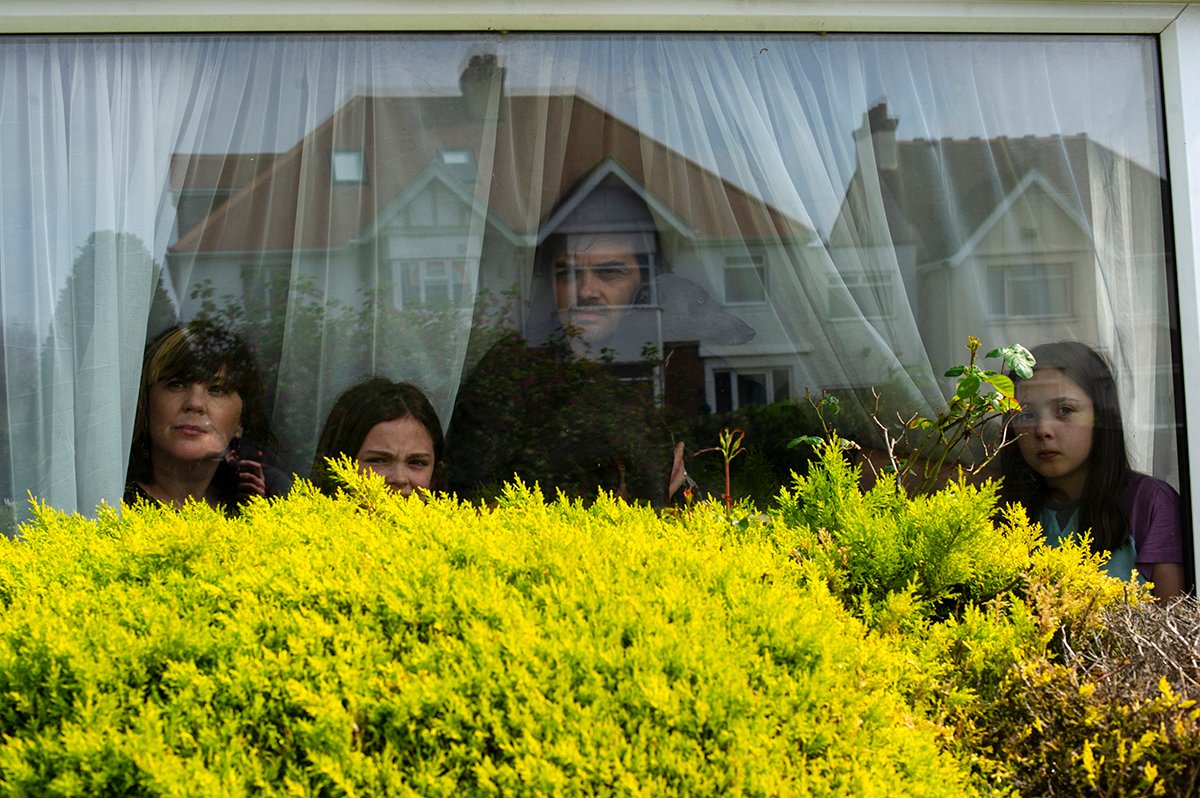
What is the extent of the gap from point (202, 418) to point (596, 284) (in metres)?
1.41

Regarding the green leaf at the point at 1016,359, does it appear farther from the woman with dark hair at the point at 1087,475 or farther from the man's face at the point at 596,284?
the man's face at the point at 596,284

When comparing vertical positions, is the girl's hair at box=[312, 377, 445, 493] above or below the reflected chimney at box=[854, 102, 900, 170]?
below

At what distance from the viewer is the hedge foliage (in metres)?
1.70

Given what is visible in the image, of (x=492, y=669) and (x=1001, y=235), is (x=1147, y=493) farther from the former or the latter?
(x=492, y=669)

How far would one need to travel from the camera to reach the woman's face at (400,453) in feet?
11.0

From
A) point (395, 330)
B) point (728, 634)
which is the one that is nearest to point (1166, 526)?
point (728, 634)

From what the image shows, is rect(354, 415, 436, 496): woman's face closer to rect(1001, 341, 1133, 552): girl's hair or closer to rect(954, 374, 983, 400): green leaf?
rect(954, 374, 983, 400): green leaf

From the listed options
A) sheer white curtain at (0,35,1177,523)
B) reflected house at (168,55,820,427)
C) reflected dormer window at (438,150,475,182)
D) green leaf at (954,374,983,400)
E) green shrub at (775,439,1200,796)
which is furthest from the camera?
reflected dormer window at (438,150,475,182)

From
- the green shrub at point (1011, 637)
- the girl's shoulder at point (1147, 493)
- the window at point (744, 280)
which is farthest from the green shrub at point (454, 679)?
the girl's shoulder at point (1147, 493)

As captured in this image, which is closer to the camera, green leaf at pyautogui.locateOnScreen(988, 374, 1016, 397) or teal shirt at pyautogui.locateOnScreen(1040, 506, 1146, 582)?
green leaf at pyautogui.locateOnScreen(988, 374, 1016, 397)

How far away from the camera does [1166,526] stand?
354cm

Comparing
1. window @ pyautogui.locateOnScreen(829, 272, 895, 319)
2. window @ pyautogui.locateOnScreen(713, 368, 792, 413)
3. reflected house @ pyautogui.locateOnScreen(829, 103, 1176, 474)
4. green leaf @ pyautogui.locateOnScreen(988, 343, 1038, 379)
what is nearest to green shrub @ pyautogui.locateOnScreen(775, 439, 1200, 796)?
green leaf @ pyautogui.locateOnScreen(988, 343, 1038, 379)

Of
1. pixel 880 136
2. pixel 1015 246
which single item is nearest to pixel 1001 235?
pixel 1015 246

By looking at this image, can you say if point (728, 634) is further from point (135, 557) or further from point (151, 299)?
point (151, 299)
